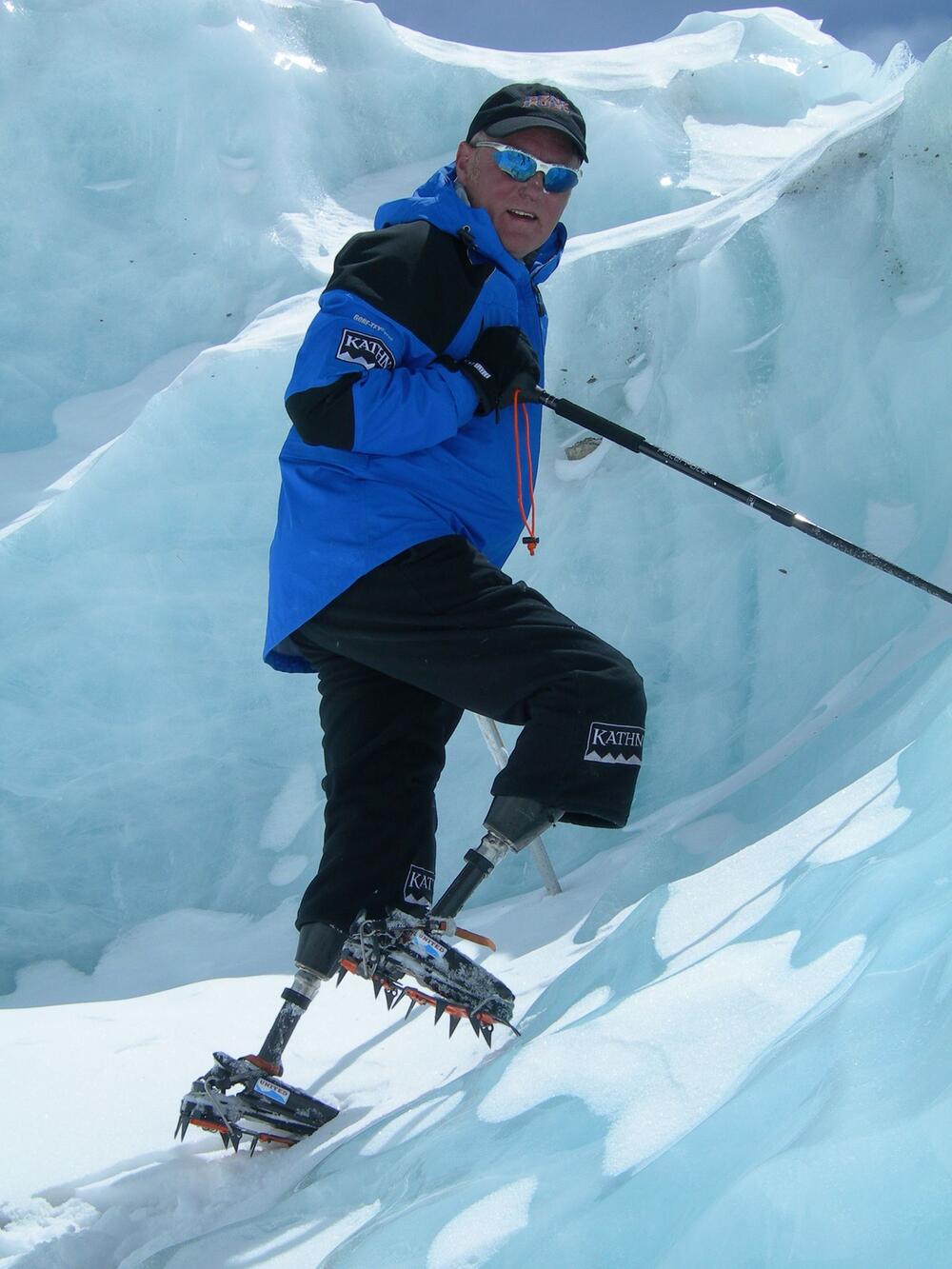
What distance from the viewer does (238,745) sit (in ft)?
12.8

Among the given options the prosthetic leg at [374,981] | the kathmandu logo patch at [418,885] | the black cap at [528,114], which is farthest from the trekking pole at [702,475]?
the kathmandu logo patch at [418,885]

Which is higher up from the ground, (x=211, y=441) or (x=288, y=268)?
(x=288, y=268)

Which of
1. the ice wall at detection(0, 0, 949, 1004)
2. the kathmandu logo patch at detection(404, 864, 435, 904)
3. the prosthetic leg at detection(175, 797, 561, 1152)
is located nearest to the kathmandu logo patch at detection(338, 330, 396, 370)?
the prosthetic leg at detection(175, 797, 561, 1152)

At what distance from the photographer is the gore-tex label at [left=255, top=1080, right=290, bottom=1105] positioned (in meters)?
1.95

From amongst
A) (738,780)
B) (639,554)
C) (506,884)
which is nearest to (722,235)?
(639,554)

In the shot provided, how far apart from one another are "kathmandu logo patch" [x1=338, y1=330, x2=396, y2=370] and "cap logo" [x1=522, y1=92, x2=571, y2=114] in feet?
2.08

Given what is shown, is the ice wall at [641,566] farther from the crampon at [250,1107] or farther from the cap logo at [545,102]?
the cap logo at [545,102]

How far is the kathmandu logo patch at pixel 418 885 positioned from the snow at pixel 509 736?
295 mm

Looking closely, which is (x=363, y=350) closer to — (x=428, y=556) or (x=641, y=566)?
(x=428, y=556)

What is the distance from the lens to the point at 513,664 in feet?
6.41

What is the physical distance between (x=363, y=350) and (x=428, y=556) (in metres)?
0.36

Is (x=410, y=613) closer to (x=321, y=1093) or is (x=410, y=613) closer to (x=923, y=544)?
(x=321, y=1093)

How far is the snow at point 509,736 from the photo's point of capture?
4.53ft

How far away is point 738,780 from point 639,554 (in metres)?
0.82
